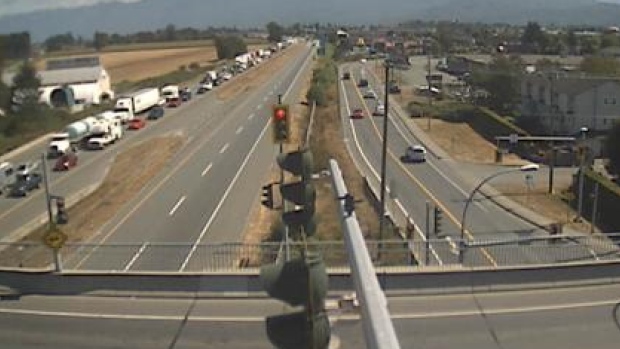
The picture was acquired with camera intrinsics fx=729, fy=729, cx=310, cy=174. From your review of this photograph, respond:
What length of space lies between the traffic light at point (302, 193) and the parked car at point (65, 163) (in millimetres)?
32657

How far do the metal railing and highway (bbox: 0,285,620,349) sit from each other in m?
1.14

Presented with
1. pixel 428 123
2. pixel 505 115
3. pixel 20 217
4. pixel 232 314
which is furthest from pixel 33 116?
pixel 232 314

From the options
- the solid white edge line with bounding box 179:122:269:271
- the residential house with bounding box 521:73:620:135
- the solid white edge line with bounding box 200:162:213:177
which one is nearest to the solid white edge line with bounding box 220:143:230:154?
the solid white edge line with bounding box 179:122:269:271

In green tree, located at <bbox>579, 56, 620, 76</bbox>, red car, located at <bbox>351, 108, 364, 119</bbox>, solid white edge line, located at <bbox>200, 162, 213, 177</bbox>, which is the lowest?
red car, located at <bbox>351, 108, 364, 119</bbox>

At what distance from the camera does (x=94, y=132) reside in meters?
41.8

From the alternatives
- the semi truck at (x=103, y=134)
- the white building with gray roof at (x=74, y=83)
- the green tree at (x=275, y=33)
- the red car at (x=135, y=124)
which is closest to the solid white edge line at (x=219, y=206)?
the semi truck at (x=103, y=134)

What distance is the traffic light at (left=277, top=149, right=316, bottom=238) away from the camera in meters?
4.43

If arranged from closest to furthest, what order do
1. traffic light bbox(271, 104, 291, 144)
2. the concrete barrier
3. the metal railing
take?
traffic light bbox(271, 104, 291, 144) < the concrete barrier < the metal railing

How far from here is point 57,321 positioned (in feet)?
40.1

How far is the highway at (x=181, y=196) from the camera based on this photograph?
18859mm

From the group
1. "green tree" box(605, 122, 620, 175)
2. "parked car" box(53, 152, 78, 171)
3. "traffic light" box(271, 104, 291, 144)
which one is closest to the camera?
"traffic light" box(271, 104, 291, 144)

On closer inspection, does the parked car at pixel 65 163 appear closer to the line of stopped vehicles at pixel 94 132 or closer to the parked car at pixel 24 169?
the line of stopped vehicles at pixel 94 132

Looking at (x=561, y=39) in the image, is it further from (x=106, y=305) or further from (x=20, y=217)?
(x=106, y=305)

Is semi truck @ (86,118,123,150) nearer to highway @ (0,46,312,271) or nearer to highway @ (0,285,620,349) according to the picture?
highway @ (0,46,312,271)
